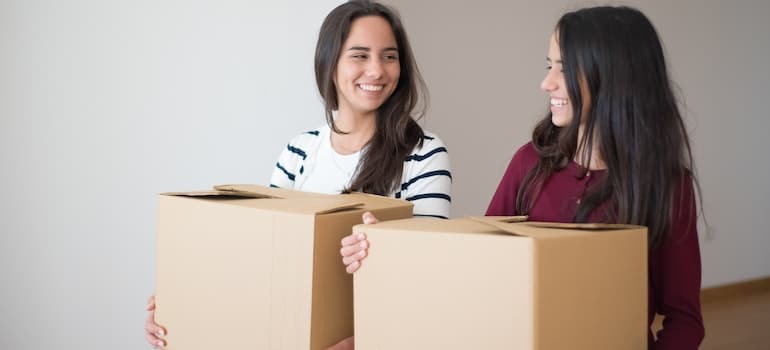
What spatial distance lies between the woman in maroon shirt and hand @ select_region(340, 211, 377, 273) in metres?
0.41

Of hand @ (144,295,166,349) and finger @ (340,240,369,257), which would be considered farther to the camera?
hand @ (144,295,166,349)

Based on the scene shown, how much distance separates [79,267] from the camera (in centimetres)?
197

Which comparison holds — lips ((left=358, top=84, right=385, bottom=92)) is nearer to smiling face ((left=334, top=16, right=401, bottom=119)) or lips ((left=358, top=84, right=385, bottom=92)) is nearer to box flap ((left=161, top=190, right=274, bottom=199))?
smiling face ((left=334, top=16, right=401, bottom=119))

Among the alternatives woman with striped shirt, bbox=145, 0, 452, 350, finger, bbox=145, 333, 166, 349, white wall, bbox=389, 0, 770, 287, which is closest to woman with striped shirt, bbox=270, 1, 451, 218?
woman with striped shirt, bbox=145, 0, 452, 350

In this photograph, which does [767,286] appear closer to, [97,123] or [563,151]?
[563,151]

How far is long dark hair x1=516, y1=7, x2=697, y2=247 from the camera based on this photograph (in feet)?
3.88

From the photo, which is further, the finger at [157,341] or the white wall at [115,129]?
the white wall at [115,129]

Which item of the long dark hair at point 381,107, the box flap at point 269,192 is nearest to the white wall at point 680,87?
the long dark hair at point 381,107

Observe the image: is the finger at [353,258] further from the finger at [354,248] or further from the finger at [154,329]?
the finger at [154,329]

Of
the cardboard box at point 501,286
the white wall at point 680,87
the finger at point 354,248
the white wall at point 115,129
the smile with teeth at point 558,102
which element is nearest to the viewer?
the cardboard box at point 501,286

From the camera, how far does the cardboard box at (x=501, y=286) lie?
855 millimetres

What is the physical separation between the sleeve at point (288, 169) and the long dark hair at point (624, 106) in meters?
0.63

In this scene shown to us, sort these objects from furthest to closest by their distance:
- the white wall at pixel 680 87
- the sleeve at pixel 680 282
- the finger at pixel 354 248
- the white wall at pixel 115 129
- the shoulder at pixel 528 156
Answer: the white wall at pixel 680 87, the white wall at pixel 115 129, the shoulder at pixel 528 156, the sleeve at pixel 680 282, the finger at pixel 354 248

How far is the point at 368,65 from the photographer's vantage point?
152 centimetres
